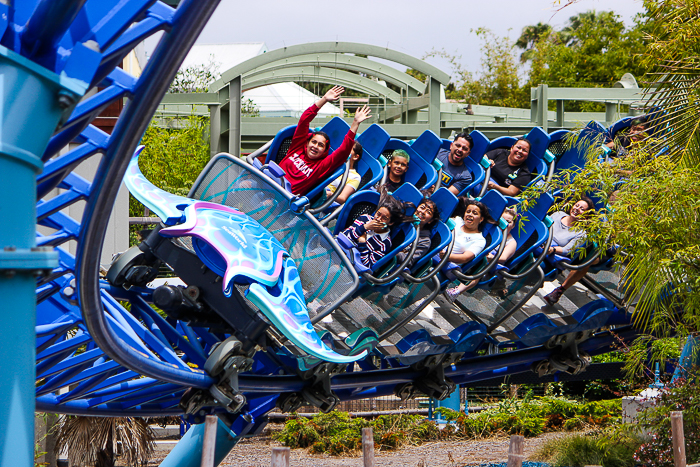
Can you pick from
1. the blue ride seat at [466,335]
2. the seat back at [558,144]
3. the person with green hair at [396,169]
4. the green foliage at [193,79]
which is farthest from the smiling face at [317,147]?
the green foliage at [193,79]

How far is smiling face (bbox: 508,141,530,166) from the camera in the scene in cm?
632

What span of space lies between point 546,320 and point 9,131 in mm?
5008

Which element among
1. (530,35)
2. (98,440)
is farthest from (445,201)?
(530,35)

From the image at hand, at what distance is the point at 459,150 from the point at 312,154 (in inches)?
59.2

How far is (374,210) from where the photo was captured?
5277 mm

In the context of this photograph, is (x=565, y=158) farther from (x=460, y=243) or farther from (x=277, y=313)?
(x=277, y=313)

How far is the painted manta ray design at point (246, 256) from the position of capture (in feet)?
13.8

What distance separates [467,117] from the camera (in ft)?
45.3

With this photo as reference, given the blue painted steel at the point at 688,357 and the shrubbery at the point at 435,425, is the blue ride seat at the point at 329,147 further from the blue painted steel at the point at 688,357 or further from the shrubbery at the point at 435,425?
the shrubbery at the point at 435,425

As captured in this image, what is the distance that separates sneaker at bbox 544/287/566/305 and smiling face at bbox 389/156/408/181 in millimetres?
1753

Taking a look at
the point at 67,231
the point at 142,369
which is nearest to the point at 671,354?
the point at 142,369

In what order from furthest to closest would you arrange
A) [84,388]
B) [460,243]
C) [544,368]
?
[544,368]
[460,243]
[84,388]

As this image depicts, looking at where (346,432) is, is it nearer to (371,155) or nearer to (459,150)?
(459,150)

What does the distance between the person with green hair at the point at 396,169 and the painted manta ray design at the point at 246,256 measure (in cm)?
140
